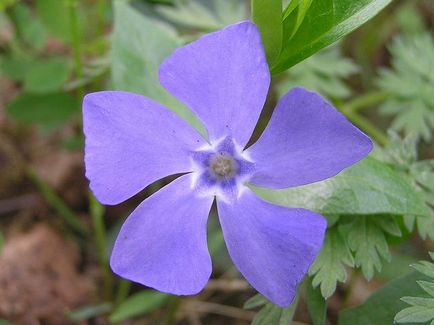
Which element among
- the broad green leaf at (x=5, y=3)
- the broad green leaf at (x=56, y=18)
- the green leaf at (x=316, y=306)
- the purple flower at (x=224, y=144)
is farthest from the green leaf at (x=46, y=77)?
the green leaf at (x=316, y=306)

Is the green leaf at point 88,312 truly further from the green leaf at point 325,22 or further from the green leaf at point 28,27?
the green leaf at point 325,22

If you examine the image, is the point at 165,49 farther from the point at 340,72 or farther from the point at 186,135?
the point at 340,72

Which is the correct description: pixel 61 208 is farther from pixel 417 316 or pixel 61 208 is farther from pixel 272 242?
pixel 417 316

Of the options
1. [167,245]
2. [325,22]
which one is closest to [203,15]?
[325,22]

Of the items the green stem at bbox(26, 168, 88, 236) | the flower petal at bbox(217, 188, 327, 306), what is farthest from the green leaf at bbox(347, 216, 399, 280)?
the green stem at bbox(26, 168, 88, 236)

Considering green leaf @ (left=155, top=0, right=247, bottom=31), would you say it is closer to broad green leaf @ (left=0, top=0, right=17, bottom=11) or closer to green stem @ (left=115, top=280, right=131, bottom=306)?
broad green leaf @ (left=0, top=0, right=17, bottom=11)

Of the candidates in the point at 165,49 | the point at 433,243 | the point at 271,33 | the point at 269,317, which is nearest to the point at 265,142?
the point at 271,33
